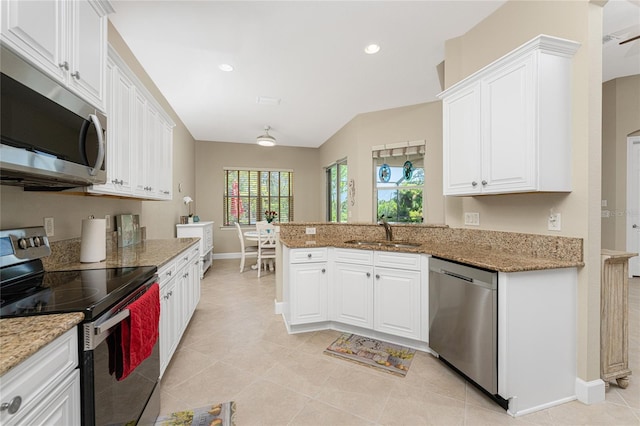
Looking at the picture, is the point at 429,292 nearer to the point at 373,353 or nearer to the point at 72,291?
the point at 373,353

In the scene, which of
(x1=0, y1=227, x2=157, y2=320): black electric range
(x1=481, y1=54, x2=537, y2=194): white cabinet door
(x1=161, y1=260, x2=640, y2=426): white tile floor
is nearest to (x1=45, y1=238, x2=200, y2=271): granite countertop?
(x1=0, y1=227, x2=157, y2=320): black electric range

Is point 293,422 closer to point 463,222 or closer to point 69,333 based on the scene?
point 69,333

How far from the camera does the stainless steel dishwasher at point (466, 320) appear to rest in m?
1.73

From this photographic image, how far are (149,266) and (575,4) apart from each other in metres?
3.18

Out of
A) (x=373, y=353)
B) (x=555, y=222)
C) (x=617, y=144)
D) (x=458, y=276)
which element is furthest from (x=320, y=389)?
(x=617, y=144)

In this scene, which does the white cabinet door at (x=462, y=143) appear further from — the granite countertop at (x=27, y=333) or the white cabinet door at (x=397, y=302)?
the granite countertop at (x=27, y=333)

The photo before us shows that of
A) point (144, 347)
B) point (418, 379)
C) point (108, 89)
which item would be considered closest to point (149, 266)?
point (144, 347)

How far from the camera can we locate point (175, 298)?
220 centimetres

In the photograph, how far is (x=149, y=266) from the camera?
66.2 inches

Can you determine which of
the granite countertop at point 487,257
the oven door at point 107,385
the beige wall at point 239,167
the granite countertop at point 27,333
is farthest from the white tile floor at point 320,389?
the beige wall at point 239,167

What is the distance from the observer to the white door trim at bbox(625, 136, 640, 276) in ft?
13.8

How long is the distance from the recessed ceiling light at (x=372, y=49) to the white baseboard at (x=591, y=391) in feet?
10.5

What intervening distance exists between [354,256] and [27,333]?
2213mm

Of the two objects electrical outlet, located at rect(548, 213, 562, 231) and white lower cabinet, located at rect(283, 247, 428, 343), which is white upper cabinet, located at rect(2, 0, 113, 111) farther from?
electrical outlet, located at rect(548, 213, 562, 231)
